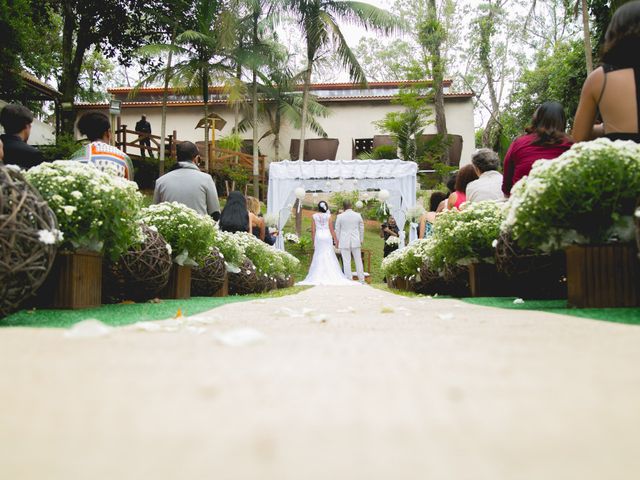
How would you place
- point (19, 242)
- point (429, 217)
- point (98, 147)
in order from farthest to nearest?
point (429, 217) < point (98, 147) < point (19, 242)

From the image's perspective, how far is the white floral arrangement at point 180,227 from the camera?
5910 millimetres

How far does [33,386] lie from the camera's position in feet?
4.87

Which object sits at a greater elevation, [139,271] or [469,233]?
[469,233]

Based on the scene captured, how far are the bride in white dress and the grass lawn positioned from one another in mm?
1354

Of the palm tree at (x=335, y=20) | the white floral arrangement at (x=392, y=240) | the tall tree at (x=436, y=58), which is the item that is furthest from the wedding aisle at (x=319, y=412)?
the tall tree at (x=436, y=58)

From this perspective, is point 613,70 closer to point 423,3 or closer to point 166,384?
point 166,384

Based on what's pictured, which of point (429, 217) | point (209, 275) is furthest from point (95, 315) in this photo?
point (429, 217)

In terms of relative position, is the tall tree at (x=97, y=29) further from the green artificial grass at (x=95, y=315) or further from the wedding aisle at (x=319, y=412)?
the wedding aisle at (x=319, y=412)

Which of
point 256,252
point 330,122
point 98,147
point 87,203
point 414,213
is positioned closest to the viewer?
point 87,203

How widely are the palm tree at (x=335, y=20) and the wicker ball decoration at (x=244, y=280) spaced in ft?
55.2

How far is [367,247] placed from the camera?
22.9 meters

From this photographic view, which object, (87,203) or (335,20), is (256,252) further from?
(335,20)

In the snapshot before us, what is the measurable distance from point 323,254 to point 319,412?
17.2 m

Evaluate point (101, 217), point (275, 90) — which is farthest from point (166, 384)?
point (275, 90)
